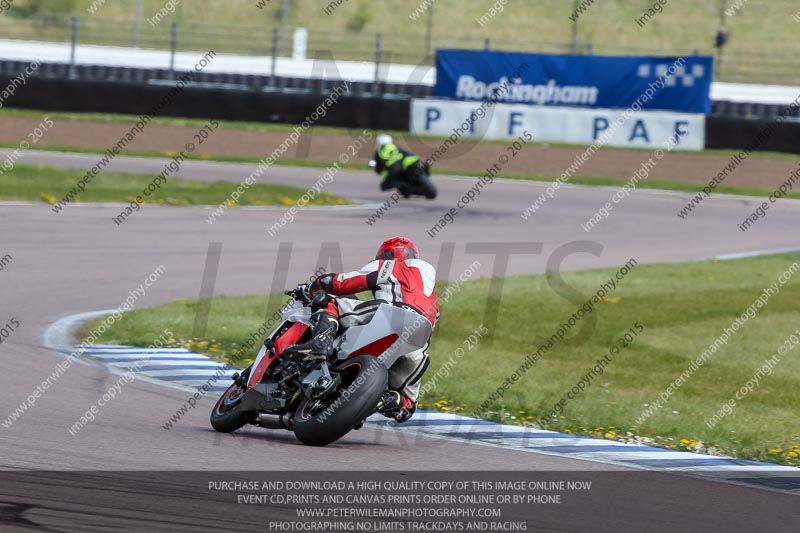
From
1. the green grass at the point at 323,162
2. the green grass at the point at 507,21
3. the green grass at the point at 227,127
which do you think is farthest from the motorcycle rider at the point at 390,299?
the green grass at the point at 507,21

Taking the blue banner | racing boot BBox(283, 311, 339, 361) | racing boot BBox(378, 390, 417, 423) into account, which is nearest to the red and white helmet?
racing boot BBox(283, 311, 339, 361)

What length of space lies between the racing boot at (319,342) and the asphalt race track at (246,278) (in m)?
0.59

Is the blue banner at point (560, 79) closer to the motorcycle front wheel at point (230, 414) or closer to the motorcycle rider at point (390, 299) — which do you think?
the motorcycle rider at point (390, 299)

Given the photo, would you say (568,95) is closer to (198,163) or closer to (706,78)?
(706,78)

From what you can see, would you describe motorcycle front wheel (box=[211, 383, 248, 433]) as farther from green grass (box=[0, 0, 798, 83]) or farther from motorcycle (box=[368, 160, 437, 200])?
green grass (box=[0, 0, 798, 83])

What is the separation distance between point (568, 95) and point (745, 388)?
20.4m

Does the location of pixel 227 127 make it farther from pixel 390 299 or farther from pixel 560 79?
pixel 390 299

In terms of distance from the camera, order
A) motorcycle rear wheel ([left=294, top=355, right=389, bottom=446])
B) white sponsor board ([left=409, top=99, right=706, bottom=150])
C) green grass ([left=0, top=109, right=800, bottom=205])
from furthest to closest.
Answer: white sponsor board ([left=409, top=99, right=706, bottom=150]) → green grass ([left=0, top=109, right=800, bottom=205]) → motorcycle rear wheel ([left=294, top=355, right=389, bottom=446])

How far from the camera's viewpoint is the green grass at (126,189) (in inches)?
859

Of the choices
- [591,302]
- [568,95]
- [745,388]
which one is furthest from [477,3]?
[745,388]

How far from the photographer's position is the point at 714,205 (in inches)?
1021

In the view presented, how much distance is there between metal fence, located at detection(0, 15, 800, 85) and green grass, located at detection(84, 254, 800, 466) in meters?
19.0

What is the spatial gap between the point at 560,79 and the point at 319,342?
24130mm

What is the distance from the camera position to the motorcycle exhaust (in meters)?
7.79
